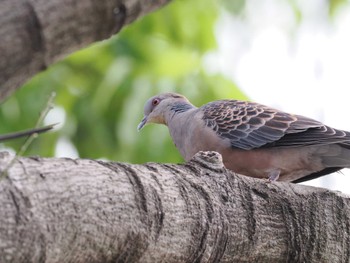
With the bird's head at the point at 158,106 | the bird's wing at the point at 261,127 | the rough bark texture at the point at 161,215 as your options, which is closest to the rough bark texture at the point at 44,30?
the rough bark texture at the point at 161,215

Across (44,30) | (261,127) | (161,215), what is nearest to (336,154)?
(261,127)

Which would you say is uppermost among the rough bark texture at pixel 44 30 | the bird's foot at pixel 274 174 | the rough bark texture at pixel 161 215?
the rough bark texture at pixel 44 30

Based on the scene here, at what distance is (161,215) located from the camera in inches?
85.8

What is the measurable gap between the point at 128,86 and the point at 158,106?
38cm

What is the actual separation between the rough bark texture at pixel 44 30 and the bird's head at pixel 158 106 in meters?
3.40

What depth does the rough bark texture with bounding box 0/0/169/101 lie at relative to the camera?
1.35 meters

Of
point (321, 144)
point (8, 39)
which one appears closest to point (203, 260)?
point (8, 39)

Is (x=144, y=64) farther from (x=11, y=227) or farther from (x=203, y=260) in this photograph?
(x=11, y=227)

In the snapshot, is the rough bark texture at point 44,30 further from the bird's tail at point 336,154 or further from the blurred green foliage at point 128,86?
the blurred green foliage at point 128,86

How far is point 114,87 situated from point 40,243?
304cm

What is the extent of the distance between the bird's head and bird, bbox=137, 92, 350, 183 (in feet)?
1.06

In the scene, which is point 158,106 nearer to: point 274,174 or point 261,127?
point 261,127

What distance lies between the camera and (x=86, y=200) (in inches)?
76.2

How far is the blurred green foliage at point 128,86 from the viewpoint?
476 cm
